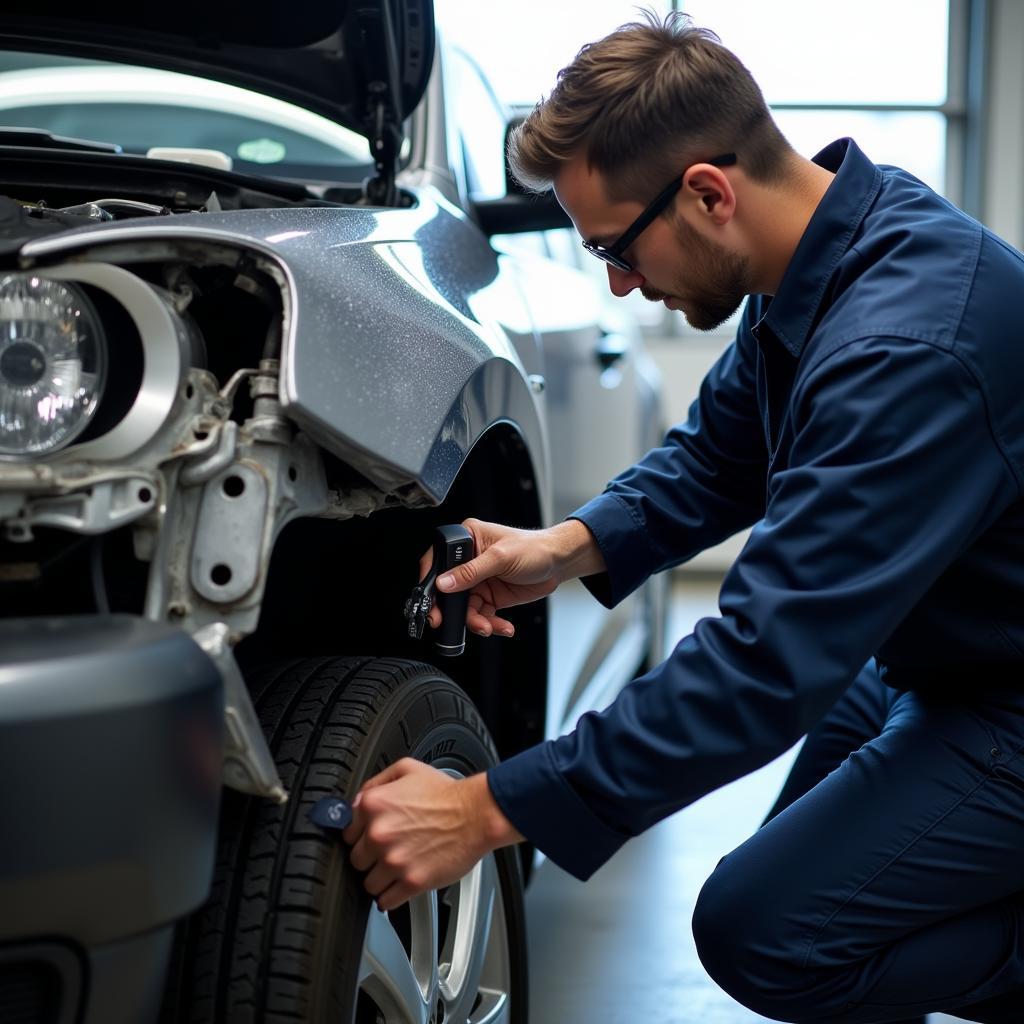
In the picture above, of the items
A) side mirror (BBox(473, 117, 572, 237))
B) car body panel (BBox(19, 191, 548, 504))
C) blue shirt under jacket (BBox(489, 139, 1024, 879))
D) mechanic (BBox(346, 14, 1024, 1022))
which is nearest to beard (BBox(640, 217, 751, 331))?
mechanic (BBox(346, 14, 1024, 1022))

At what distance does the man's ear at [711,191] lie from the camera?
1.32 meters

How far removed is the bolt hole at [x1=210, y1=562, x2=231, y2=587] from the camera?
3.00ft

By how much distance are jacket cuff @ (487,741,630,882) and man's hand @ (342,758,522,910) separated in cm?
2

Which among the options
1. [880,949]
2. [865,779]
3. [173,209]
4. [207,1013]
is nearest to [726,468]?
[865,779]

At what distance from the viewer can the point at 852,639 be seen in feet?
3.72

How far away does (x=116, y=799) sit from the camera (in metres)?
0.75

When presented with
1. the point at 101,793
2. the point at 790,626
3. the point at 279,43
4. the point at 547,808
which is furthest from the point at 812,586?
the point at 279,43

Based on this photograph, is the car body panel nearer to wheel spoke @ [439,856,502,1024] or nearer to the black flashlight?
the black flashlight

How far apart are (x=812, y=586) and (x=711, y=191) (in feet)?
1.54

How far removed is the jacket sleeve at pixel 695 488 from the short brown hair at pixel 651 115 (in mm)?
353

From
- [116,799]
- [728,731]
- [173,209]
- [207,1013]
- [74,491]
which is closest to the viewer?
[116,799]

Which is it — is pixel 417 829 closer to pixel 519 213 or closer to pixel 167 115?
pixel 519 213

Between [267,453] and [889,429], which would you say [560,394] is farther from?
[267,453]

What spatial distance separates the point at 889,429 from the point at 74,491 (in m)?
0.71
